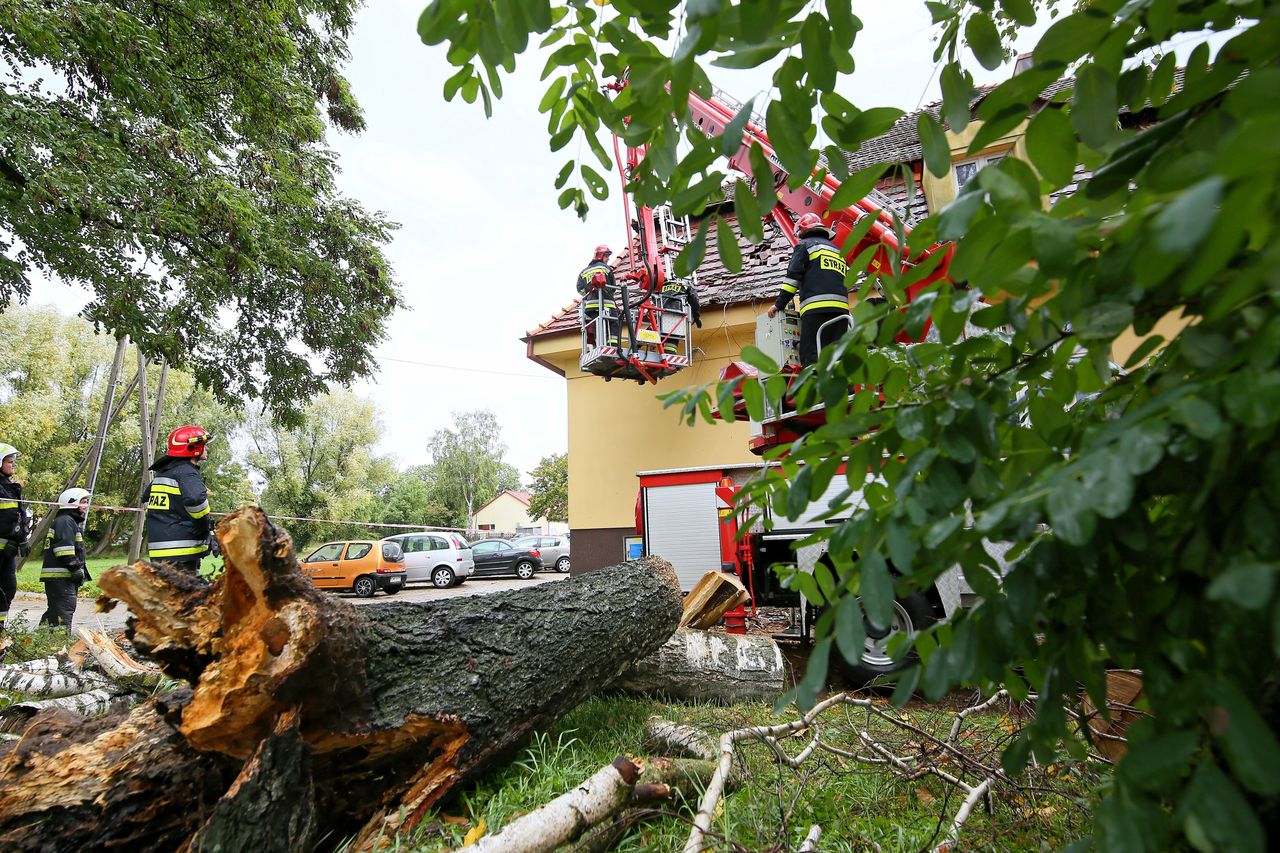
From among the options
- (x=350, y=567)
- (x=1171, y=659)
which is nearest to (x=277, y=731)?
(x=1171, y=659)

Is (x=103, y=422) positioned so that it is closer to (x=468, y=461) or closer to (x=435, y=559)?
(x=435, y=559)

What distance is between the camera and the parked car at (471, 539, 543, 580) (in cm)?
2073

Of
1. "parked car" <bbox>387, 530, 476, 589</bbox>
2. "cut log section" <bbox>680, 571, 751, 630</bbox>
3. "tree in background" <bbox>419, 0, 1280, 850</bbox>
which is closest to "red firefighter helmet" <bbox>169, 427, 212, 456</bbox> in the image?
"cut log section" <bbox>680, 571, 751, 630</bbox>

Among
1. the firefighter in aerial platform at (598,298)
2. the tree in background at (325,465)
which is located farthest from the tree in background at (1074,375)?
the tree in background at (325,465)

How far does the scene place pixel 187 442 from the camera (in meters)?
5.16

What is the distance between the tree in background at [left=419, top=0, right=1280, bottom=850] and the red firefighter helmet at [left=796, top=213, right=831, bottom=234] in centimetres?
456

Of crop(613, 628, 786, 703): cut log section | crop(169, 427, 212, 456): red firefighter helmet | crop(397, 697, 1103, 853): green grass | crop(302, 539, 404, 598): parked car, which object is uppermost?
crop(169, 427, 212, 456): red firefighter helmet

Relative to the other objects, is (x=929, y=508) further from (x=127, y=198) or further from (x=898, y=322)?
(x=127, y=198)

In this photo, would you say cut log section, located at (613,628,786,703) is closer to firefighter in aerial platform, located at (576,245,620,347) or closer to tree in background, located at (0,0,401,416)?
firefighter in aerial platform, located at (576,245,620,347)

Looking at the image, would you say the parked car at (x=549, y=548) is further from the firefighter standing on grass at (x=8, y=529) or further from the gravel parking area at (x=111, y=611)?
the firefighter standing on grass at (x=8, y=529)

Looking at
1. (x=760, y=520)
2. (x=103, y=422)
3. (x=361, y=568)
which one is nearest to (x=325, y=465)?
(x=103, y=422)

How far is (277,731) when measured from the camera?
2.05m

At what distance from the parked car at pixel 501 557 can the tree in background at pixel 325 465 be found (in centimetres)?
1840

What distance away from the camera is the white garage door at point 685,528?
19.3 feet
